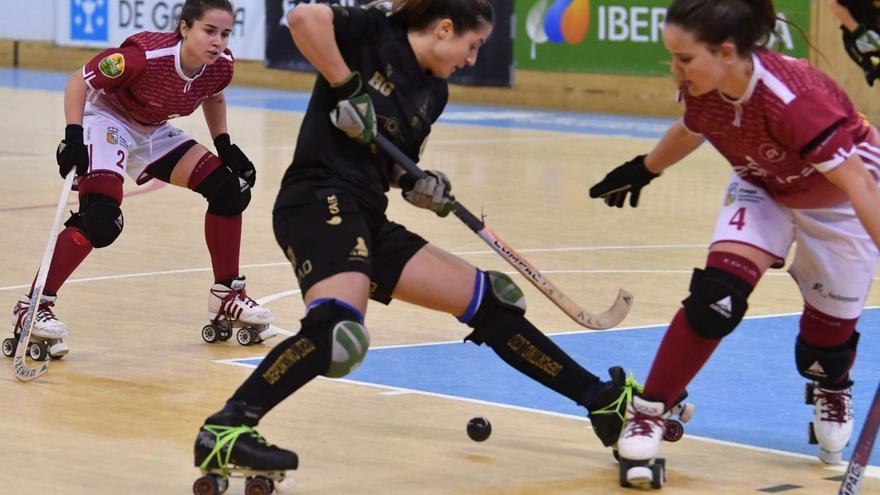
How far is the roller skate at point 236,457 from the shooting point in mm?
4191

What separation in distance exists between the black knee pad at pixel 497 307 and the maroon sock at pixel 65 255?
2038 millimetres

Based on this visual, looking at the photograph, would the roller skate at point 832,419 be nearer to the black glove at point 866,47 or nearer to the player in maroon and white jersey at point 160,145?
the black glove at point 866,47

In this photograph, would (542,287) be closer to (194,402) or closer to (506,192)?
(194,402)

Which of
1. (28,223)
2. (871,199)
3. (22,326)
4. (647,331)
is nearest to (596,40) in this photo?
(28,223)

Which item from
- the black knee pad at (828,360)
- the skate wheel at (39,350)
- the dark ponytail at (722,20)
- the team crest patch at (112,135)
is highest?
the dark ponytail at (722,20)

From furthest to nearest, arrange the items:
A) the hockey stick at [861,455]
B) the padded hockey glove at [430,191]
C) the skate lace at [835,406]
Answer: the skate lace at [835,406]
the padded hockey glove at [430,191]
the hockey stick at [861,455]

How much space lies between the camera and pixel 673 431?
4.95 m

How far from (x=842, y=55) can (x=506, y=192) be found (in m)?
5.50

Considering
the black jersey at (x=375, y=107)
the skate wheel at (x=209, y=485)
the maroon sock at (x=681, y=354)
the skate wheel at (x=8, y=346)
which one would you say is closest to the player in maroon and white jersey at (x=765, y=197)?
the maroon sock at (x=681, y=354)

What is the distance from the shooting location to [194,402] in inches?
216

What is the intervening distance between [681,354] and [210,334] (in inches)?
99.2

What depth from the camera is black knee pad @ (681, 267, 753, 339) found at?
4.40 m

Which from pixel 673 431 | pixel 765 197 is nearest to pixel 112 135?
pixel 673 431

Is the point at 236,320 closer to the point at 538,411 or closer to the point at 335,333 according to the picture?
the point at 538,411
